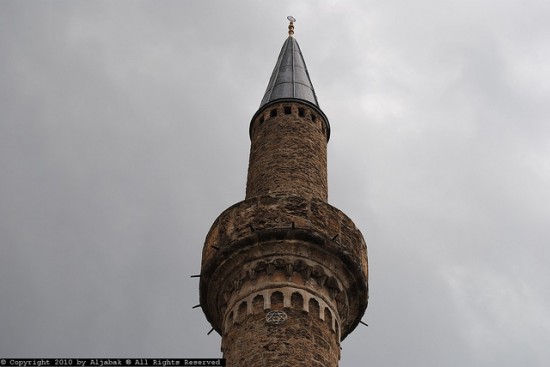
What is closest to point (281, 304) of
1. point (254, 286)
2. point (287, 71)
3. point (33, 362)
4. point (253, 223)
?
point (254, 286)

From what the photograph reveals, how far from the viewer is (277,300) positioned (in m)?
14.5

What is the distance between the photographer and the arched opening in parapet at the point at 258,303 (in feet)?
47.5

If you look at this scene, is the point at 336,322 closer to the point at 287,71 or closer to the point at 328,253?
the point at 328,253

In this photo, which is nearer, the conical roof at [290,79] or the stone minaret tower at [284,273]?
the stone minaret tower at [284,273]

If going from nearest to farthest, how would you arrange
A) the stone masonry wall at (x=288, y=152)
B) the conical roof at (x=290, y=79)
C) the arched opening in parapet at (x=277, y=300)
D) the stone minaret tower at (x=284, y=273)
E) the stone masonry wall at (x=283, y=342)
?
1. the stone masonry wall at (x=283, y=342)
2. the stone minaret tower at (x=284, y=273)
3. the arched opening in parapet at (x=277, y=300)
4. the stone masonry wall at (x=288, y=152)
5. the conical roof at (x=290, y=79)

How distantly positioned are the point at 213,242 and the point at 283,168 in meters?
2.22

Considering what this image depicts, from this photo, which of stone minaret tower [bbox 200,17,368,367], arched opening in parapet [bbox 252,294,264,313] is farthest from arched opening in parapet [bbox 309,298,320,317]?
arched opening in parapet [bbox 252,294,264,313]

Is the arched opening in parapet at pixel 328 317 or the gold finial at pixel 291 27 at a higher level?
the gold finial at pixel 291 27

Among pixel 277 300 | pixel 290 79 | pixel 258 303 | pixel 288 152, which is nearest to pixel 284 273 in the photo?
pixel 277 300

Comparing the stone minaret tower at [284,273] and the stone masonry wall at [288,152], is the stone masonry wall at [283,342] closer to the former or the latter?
the stone minaret tower at [284,273]

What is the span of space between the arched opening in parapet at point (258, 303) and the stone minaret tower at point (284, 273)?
0.02 metres

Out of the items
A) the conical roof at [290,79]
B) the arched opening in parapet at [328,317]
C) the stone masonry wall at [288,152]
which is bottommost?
the arched opening in parapet at [328,317]

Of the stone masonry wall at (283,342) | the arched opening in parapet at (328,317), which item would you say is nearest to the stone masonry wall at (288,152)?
the arched opening in parapet at (328,317)

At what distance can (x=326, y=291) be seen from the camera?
49.7ft
